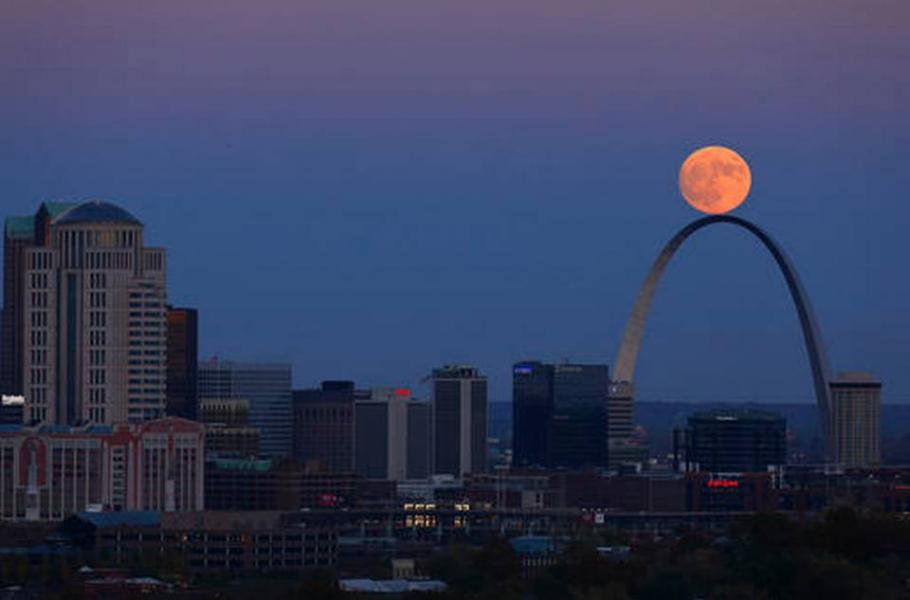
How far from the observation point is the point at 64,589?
186 meters

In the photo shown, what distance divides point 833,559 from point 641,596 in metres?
9.81

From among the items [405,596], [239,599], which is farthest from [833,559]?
[239,599]

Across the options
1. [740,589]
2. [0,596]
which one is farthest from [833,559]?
[0,596]

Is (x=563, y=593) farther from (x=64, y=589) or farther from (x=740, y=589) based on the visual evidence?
(x=64, y=589)

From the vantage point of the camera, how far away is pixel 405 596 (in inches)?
6663

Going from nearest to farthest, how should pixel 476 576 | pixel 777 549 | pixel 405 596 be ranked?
pixel 405 596 < pixel 777 549 < pixel 476 576

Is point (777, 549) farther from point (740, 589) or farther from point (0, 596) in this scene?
point (0, 596)

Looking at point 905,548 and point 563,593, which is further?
point 905,548

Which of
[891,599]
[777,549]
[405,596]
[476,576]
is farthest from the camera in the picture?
[476,576]

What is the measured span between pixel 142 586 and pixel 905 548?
140 ft

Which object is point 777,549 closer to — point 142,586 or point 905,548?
point 905,548

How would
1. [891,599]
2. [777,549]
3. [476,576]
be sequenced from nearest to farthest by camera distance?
[891,599] → [777,549] → [476,576]

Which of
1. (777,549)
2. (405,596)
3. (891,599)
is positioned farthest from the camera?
(777,549)

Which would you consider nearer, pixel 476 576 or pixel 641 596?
pixel 641 596
